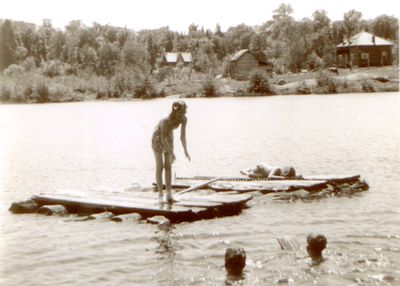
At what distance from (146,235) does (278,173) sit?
707cm

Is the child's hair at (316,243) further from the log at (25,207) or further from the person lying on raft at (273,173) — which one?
the log at (25,207)

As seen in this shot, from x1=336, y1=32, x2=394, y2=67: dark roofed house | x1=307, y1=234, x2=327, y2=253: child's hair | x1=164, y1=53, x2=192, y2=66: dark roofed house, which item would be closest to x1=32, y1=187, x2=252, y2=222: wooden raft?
x1=307, y1=234, x2=327, y2=253: child's hair

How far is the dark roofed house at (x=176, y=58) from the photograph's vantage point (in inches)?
6517

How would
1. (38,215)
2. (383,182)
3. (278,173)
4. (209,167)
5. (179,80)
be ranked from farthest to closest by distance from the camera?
(179,80) → (209,167) → (383,182) → (278,173) → (38,215)

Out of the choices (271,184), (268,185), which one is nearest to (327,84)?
(271,184)

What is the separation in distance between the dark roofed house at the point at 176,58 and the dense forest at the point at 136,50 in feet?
6.76

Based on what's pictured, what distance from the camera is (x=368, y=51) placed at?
115 m

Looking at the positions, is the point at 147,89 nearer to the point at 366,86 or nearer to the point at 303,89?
the point at 303,89

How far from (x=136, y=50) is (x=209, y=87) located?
4116 centimetres

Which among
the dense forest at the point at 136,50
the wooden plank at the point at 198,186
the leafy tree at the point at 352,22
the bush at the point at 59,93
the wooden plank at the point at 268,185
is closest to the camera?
the wooden plank at the point at 198,186

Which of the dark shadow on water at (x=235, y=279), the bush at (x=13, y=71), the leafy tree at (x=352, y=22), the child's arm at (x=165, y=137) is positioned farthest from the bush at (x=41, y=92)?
the dark shadow on water at (x=235, y=279)

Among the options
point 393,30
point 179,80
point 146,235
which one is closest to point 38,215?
point 146,235

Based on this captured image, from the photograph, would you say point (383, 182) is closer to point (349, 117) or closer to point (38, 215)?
point (38, 215)

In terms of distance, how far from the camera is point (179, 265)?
13.3 meters
